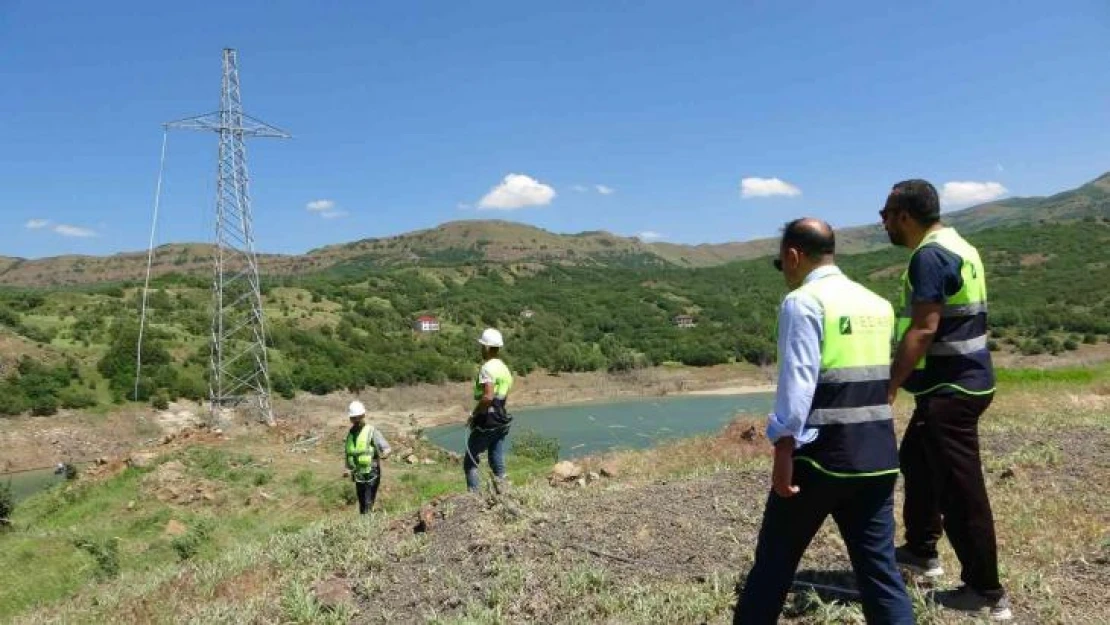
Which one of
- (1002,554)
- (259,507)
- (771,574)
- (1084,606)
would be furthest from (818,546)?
(259,507)

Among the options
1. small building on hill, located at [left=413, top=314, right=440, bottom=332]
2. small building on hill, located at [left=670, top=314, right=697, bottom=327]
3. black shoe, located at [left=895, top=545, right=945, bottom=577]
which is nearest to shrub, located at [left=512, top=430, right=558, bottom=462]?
black shoe, located at [left=895, top=545, right=945, bottom=577]

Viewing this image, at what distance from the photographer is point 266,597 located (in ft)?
19.1

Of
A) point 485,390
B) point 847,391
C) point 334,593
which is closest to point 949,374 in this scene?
point 847,391

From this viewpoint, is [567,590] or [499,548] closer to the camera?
[567,590]

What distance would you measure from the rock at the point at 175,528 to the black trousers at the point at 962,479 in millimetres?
14628

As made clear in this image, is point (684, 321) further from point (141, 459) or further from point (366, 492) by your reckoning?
point (366, 492)

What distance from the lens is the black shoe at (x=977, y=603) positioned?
152 inches

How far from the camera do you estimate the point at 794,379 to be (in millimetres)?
3094

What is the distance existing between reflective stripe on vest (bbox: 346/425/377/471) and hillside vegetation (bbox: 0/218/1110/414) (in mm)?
38184

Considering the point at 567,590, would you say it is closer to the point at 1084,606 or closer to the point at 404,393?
the point at 1084,606

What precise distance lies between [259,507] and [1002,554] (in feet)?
49.7

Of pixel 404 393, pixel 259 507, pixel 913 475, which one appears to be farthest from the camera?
pixel 404 393

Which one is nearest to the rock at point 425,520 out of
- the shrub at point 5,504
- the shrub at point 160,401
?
the shrub at point 5,504

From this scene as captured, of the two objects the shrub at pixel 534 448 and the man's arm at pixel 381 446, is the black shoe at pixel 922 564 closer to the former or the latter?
the man's arm at pixel 381 446
